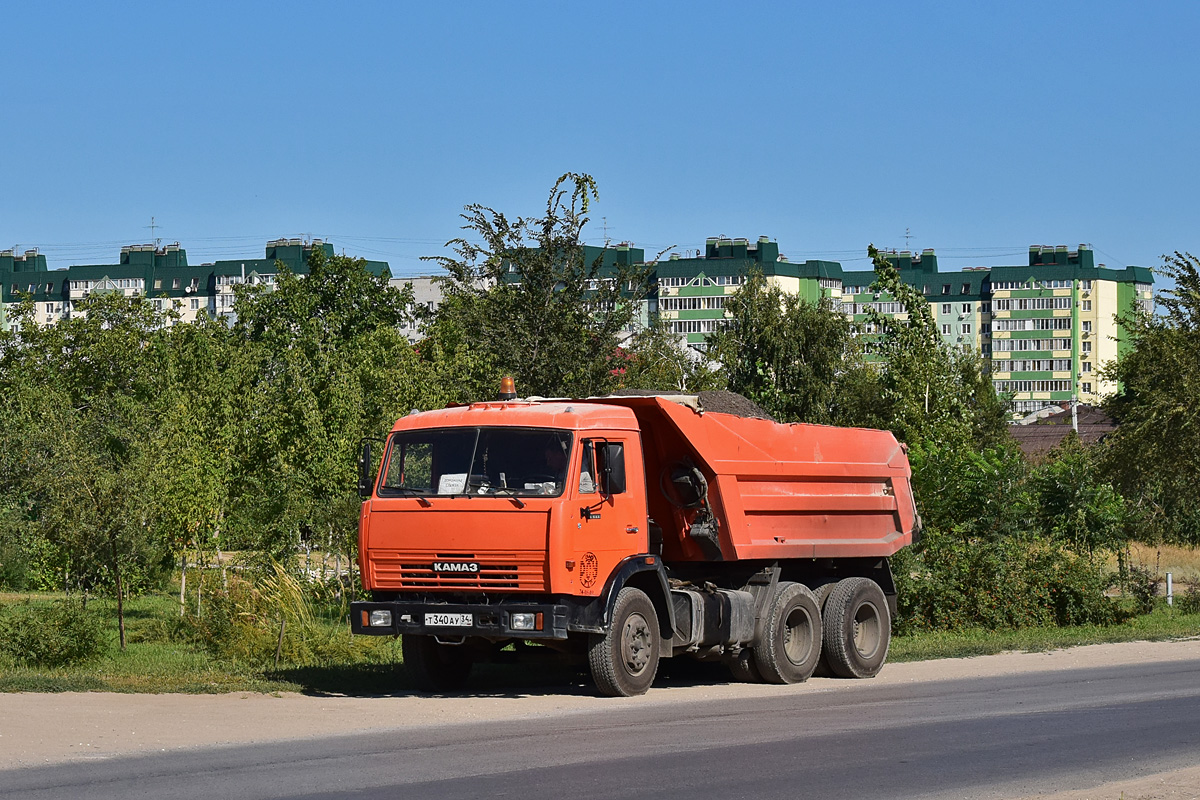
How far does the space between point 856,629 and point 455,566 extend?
6128mm

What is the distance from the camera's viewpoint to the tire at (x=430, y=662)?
16.4 metres

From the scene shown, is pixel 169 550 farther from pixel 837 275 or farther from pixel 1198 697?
pixel 837 275

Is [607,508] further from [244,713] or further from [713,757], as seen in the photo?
[713,757]

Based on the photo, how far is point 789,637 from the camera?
1823 centimetres

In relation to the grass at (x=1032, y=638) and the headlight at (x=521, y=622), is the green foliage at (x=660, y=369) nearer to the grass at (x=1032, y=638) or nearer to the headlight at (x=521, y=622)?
the grass at (x=1032, y=638)

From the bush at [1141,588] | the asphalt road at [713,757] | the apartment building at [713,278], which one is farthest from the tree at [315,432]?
the apartment building at [713,278]

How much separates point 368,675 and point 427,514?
3053 millimetres

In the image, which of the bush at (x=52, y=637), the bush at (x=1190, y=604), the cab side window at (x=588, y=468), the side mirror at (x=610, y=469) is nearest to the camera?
the cab side window at (x=588, y=468)

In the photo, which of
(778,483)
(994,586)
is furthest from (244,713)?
(994,586)

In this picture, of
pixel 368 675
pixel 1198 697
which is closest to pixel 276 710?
pixel 368 675

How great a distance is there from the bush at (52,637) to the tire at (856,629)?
9.15 metres

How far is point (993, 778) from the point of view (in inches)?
416

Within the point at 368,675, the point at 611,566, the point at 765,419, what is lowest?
the point at 368,675

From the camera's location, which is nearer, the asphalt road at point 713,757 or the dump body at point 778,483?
the asphalt road at point 713,757
